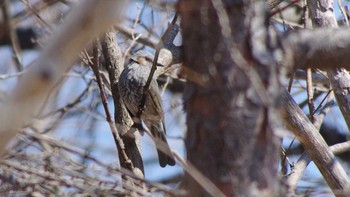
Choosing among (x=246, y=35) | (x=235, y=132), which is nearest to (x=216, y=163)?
(x=235, y=132)

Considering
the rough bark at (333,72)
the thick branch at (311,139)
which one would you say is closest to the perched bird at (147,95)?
the rough bark at (333,72)

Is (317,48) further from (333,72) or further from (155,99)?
(155,99)

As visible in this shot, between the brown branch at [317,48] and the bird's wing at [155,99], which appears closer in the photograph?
the brown branch at [317,48]

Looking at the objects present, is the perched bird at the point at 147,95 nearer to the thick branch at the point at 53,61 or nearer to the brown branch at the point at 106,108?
the brown branch at the point at 106,108

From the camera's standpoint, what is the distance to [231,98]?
2.39 m

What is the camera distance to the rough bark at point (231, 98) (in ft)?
7.74

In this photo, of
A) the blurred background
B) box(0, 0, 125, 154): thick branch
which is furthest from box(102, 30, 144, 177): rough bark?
box(0, 0, 125, 154): thick branch

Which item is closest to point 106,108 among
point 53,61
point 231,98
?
point 231,98

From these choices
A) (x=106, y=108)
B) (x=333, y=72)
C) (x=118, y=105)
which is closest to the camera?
(x=106, y=108)

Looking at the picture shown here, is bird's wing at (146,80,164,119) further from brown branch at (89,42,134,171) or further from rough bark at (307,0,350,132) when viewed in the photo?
brown branch at (89,42,134,171)

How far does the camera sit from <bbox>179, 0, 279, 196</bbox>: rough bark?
2.36 meters

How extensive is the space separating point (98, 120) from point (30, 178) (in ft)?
10.8

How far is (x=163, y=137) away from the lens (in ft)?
17.5

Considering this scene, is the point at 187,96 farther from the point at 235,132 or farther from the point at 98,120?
the point at 98,120
